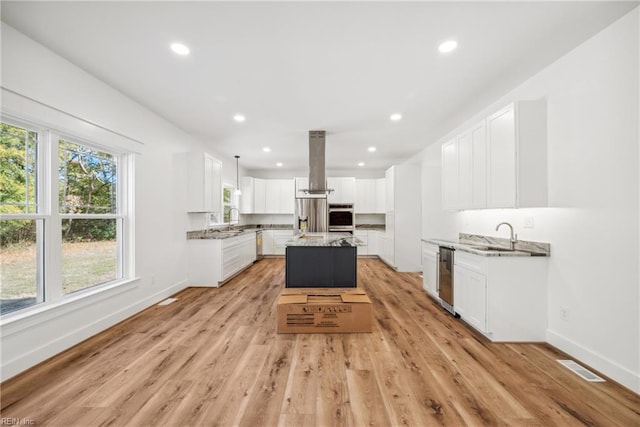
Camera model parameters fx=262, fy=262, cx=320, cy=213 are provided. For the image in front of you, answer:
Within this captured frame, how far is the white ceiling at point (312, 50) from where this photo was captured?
71.9 inches

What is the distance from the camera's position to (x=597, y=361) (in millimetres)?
2066

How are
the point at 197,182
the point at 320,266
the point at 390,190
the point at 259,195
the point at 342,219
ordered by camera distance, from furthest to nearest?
the point at 259,195 → the point at 342,219 → the point at 390,190 → the point at 197,182 → the point at 320,266

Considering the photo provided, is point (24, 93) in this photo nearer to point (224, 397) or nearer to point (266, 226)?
point (224, 397)

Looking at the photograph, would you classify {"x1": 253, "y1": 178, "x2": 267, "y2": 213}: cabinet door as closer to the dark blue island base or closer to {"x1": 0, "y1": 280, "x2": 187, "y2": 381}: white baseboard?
{"x1": 0, "y1": 280, "x2": 187, "y2": 381}: white baseboard

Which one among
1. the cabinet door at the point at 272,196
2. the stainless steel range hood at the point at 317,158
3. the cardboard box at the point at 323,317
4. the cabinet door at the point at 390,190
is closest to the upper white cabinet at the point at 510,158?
the cardboard box at the point at 323,317

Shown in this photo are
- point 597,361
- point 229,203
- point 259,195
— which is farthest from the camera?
point 259,195

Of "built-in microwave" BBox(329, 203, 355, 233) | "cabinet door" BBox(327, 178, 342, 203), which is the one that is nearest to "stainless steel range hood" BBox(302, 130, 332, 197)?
"built-in microwave" BBox(329, 203, 355, 233)

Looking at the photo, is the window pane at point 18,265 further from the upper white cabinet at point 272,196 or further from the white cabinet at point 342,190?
the white cabinet at point 342,190

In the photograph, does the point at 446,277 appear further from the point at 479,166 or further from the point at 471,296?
the point at 479,166

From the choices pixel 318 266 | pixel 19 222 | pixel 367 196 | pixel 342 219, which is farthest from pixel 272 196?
pixel 19 222

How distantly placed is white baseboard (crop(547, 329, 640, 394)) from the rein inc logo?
389 centimetres

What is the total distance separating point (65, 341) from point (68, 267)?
682 mm

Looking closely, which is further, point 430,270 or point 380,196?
point 380,196

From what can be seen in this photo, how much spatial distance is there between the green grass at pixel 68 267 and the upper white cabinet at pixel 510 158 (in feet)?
14.4
